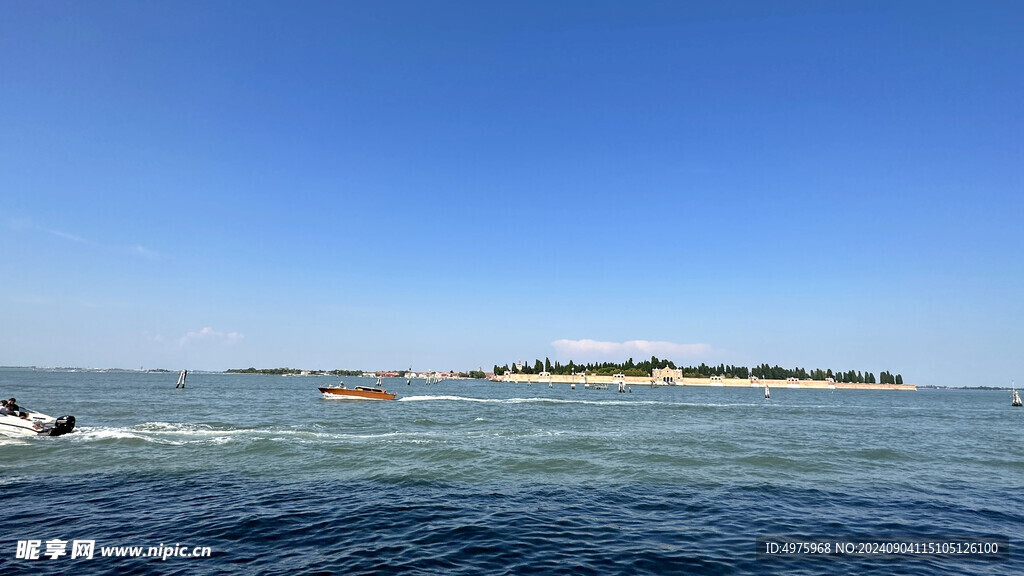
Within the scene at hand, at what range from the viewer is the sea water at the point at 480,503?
11336 millimetres

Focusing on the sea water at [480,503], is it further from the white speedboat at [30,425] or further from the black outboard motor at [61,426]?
the white speedboat at [30,425]

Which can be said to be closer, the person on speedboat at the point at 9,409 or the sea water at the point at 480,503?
the sea water at the point at 480,503

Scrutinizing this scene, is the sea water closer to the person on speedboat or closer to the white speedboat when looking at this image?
the white speedboat

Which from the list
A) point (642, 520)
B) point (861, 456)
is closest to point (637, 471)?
point (642, 520)

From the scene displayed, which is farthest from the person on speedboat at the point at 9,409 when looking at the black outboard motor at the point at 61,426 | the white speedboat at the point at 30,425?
the black outboard motor at the point at 61,426

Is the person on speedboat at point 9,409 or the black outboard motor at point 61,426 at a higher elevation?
the person on speedboat at point 9,409

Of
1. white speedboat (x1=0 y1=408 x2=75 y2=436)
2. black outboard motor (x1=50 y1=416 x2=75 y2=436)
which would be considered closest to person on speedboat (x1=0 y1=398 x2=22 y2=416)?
white speedboat (x1=0 y1=408 x2=75 y2=436)

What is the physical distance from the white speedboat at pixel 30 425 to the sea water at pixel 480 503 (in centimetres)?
104

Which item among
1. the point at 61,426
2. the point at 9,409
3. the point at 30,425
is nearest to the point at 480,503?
the point at 61,426

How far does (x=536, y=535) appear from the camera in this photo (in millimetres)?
12969

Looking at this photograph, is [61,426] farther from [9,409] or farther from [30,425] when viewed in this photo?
[9,409]

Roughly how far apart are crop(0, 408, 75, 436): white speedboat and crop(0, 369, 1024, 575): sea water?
104cm

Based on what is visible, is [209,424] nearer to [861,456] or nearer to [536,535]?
[536,535]

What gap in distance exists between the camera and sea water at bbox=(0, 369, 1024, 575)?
37.2ft
